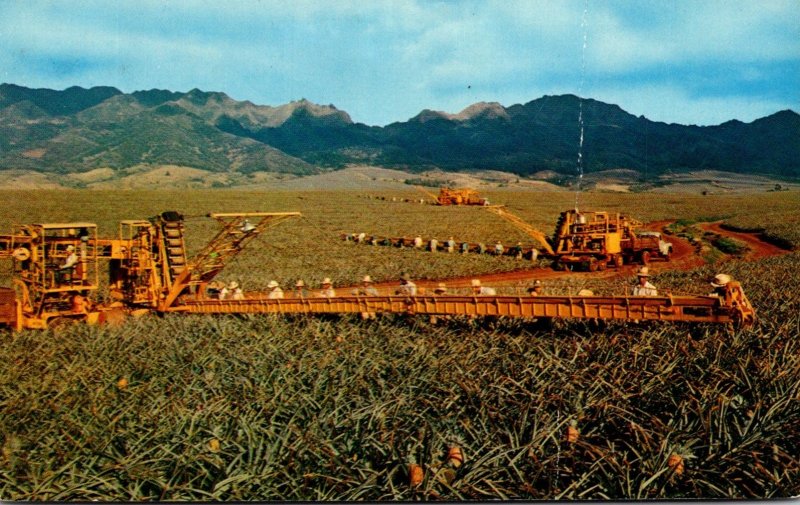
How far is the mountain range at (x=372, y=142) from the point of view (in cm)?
4844

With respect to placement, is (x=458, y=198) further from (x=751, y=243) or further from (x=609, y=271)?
(x=609, y=271)

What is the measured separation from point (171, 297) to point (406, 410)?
1152cm

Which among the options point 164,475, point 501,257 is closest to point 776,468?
point 164,475

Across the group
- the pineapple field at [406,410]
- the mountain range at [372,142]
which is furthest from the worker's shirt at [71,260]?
the mountain range at [372,142]

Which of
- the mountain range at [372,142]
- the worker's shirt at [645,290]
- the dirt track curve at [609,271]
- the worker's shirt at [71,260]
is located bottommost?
the dirt track curve at [609,271]

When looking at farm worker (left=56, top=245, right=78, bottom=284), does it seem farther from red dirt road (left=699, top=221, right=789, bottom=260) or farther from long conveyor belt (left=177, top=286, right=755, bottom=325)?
red dirt road (left=699, top=221, right=789, bottom=260)

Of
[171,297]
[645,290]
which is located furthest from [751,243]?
[171,297]

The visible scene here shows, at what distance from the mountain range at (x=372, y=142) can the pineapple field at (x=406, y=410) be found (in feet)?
33.5

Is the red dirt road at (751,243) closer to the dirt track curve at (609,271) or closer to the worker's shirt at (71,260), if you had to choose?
the dirt track curve at (609,271)

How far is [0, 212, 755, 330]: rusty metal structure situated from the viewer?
7.90 m

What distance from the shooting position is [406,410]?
5.06m

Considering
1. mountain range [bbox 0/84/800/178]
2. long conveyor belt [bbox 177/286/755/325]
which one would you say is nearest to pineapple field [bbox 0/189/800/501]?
long conveyor belt [bbox 177/286/755/325]

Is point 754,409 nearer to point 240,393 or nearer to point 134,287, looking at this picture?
point 240,393

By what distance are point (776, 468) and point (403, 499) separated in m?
3.07
